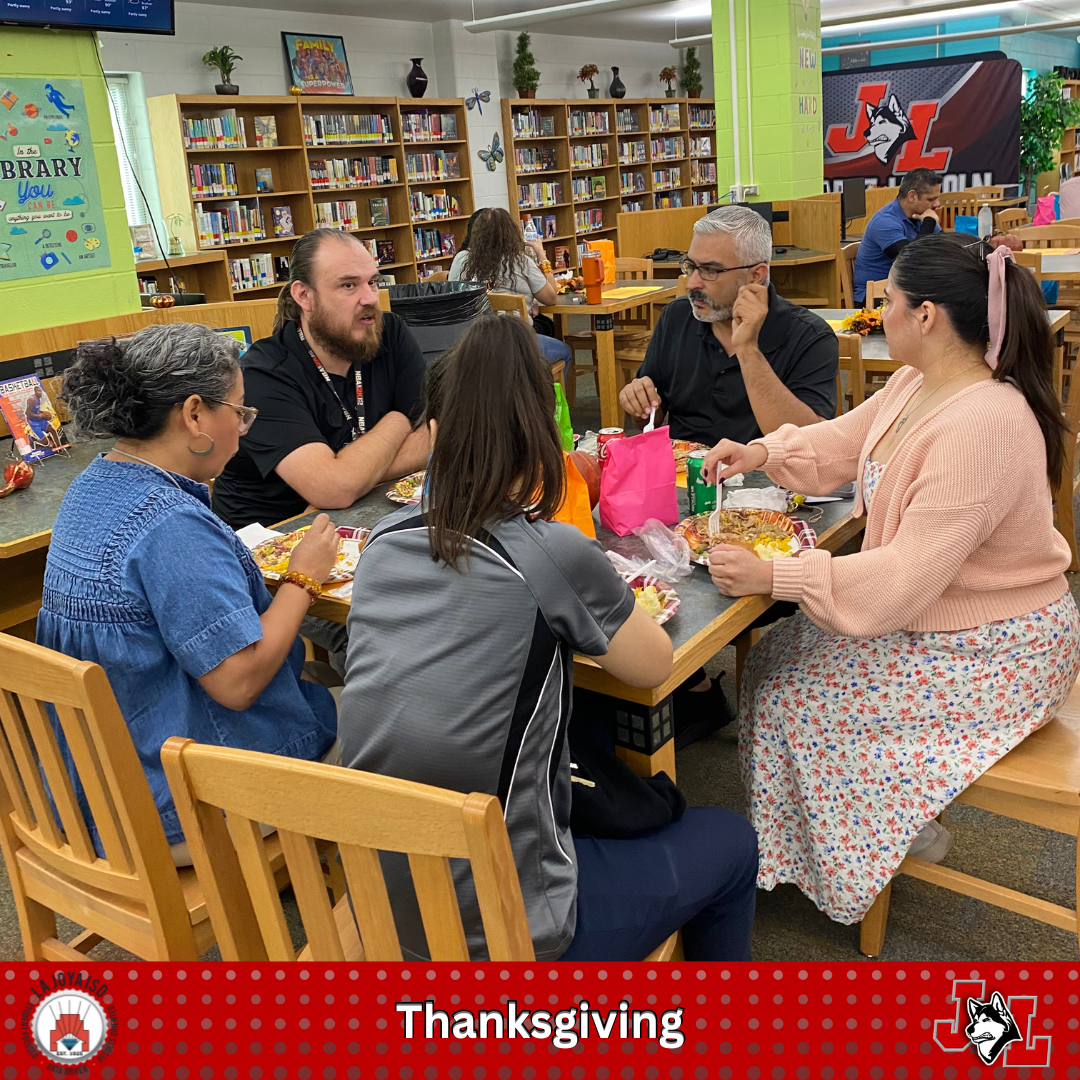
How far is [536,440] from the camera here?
3.81 feet

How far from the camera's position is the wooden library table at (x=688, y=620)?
4.51ft

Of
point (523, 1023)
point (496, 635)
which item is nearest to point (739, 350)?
point (496, 635)

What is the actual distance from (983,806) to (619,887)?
Result: 2.16 feet

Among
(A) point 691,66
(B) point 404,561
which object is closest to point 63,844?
(B) point 404,561

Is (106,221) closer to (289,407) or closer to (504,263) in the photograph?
(289,407)

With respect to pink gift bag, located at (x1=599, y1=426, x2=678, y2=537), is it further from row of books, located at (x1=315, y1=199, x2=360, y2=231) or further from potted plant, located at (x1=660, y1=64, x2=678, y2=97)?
potted plant, located at (x1=660, y1=64, x2=678, y2=97)

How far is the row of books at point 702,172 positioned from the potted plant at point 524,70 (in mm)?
2767

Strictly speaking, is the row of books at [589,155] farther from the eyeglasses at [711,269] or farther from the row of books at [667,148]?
the eyeglasses at [711,269]

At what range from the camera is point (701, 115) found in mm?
11445

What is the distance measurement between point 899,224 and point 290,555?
4883 millimetres

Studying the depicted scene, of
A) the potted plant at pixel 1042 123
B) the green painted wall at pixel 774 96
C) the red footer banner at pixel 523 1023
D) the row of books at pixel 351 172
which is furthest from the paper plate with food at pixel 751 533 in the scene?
the potted plant at pixel 1042 123

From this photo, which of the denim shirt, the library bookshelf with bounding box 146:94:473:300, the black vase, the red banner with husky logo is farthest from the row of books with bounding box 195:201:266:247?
the red banner with husky logo

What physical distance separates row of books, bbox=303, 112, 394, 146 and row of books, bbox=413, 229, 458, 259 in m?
0.78

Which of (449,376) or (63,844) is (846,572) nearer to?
(449,376)
